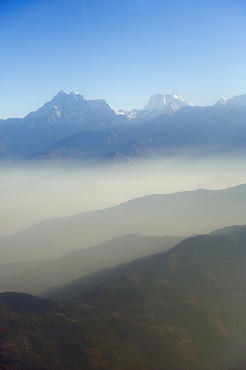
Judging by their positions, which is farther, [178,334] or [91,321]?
[91,321]

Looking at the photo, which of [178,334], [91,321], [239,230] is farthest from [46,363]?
[239,230]

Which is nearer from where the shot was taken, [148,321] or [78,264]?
[148,321]

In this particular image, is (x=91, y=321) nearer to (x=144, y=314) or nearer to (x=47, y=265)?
(x=144, y=314)

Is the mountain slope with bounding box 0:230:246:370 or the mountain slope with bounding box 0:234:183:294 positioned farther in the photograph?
the mountain slope with bounding box 0:234:183:294

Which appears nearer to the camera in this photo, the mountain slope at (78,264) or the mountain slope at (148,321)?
the mountain slope at (148,321)

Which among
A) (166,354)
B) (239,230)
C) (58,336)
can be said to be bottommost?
(166,354)

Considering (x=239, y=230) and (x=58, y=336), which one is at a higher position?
(x=239, y=230)

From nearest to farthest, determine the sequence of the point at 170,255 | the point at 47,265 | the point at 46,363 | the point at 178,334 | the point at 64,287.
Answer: the point at 46,363, the point at 178,334, the point at 170,255, the point at 64,287, the point at 47,265

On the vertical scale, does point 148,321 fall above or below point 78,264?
below
